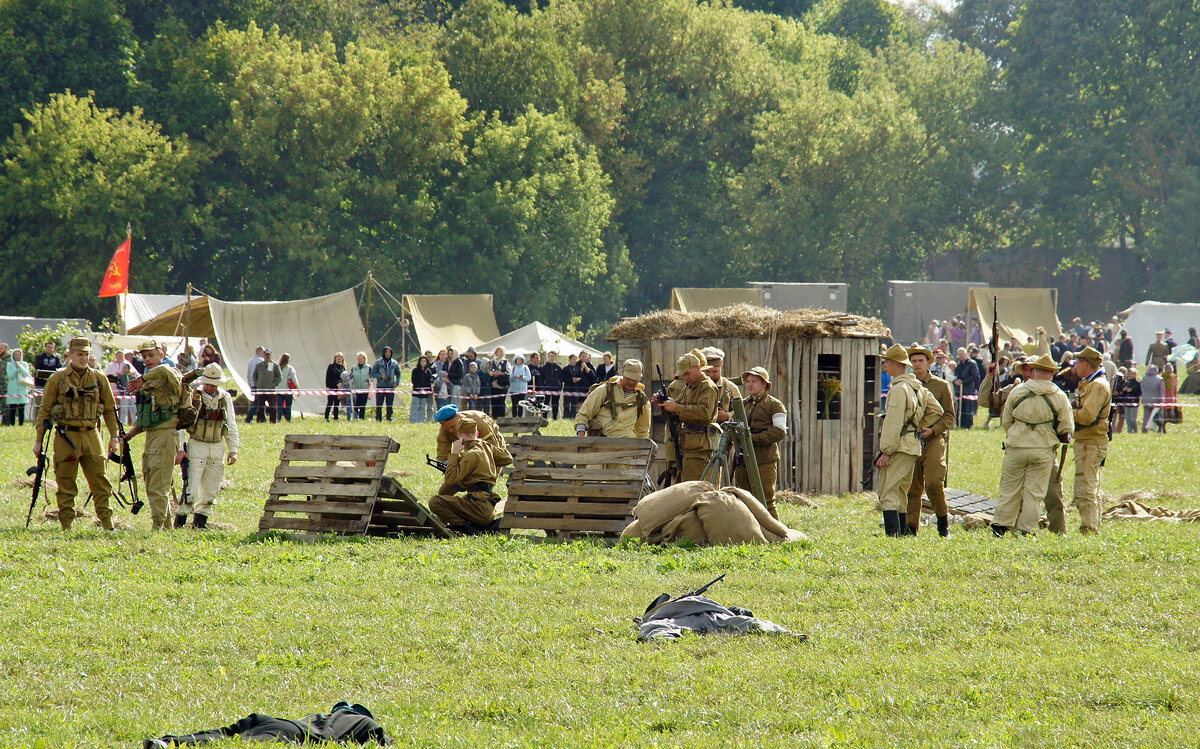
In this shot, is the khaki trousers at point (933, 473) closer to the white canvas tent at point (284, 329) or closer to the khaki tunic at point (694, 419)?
the khaki tunic at point (694, 419)

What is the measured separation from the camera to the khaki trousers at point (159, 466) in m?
12.1

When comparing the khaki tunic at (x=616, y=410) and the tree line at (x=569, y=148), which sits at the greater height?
the tree line at (x=569, y=148)

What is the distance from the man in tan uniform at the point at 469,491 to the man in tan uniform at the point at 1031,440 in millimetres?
4804

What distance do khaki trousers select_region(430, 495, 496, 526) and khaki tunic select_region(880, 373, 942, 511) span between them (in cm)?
375

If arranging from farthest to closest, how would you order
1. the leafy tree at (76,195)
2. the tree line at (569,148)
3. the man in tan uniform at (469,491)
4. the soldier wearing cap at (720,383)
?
the tree line at (569,148), the leafy tree at (76,195), the soldier wearing cap at (720,383), the man in tan uniform at (469,491)

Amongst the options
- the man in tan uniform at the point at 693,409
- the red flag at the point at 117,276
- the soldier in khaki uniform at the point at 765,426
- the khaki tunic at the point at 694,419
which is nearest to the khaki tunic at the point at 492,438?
the man in tan uniform at the point at 693,409

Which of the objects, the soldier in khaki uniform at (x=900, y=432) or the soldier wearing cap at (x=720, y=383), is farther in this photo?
the soldier wearing cap at (x=720, y=383)

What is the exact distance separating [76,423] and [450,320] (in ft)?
70.1

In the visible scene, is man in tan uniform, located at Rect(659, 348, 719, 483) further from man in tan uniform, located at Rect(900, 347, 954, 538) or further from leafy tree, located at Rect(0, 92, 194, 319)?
leafy tree, located at Rect(0, 92, 194, 319)

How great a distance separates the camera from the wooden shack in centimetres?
1576

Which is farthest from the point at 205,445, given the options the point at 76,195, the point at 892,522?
the point at 76,195

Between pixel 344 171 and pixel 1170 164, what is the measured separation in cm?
3727

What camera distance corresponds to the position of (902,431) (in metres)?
11.2

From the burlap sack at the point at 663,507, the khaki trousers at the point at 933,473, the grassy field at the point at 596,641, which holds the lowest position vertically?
the grassy field at the point at 596,641
